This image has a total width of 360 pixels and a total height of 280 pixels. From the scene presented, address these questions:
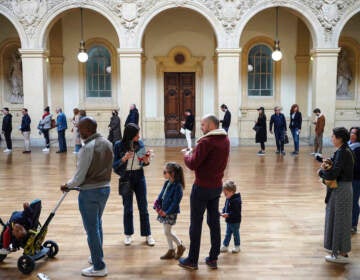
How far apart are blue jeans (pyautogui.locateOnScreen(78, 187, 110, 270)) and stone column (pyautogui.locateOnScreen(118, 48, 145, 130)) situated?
11.5 m

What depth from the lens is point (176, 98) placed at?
1862 centimetres

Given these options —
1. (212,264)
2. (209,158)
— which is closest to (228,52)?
(209,158)

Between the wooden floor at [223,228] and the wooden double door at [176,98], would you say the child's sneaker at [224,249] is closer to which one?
the wooden floor at [223,228]

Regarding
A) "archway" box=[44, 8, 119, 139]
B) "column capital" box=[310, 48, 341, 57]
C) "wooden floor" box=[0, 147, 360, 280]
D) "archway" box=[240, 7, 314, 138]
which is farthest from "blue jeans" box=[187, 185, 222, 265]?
"archway" box=[44, 8, 119, 139]

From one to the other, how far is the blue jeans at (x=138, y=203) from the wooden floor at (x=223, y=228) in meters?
0.24

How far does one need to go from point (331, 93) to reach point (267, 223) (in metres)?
10.7

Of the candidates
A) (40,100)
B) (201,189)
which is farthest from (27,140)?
(201,189)

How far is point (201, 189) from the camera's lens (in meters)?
4.71

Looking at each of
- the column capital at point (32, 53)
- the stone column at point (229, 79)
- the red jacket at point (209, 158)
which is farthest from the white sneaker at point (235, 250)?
the column capital at point (32, 53)

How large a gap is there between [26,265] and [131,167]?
1.64 metres

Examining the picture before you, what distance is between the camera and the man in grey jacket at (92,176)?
173 inches

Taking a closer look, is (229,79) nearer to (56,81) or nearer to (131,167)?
(56,81)

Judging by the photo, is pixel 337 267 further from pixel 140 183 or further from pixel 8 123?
pixel 8 123

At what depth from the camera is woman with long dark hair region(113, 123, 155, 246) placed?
528cm
